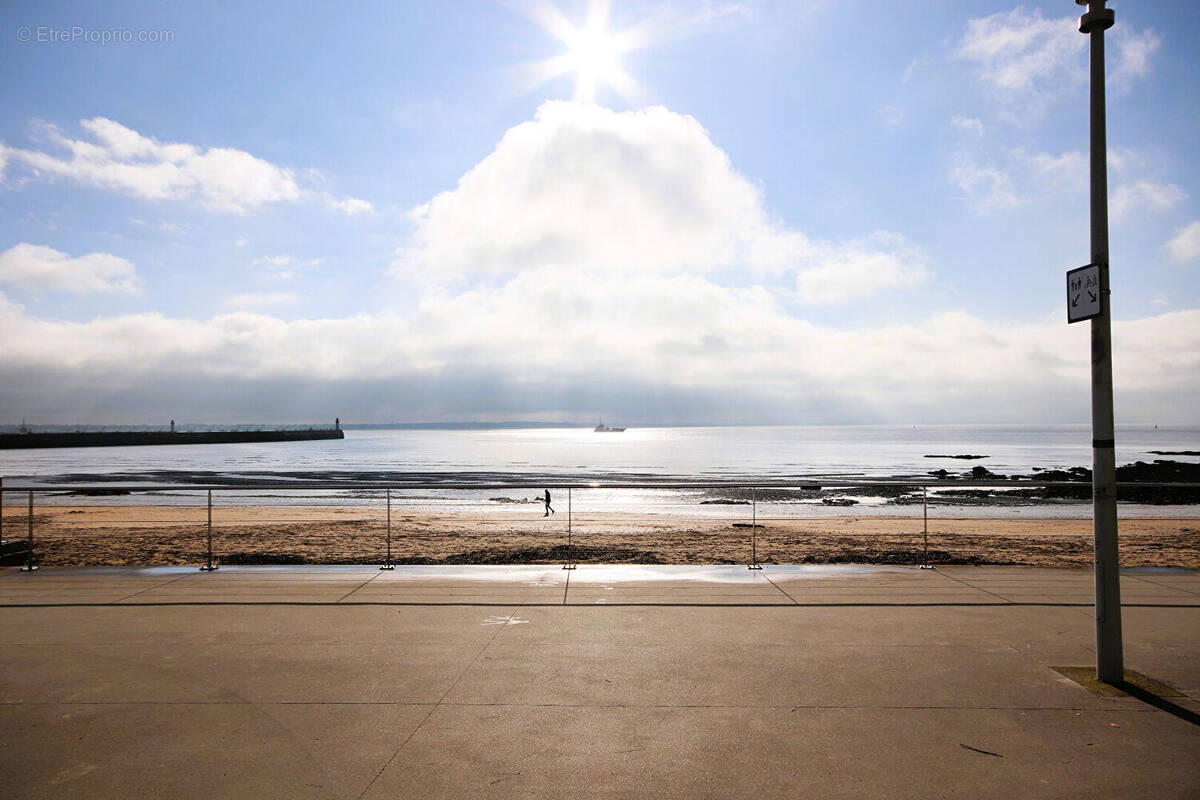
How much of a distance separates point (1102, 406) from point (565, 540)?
1154cm

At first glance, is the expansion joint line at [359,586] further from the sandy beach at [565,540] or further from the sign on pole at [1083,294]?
the sign on pole at [1083,294]

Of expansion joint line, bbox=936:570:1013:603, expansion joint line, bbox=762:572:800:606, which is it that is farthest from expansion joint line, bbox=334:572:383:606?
expansion joint line, bbox=936:570:1013:603

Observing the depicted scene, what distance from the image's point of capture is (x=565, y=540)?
15391mm

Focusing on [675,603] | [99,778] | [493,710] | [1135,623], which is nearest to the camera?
[99,778]

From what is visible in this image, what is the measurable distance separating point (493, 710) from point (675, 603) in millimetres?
3126

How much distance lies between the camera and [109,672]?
17.1 feet

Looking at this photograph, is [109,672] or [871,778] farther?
[109,672]

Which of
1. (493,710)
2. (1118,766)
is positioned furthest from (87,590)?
→ (1118,766)

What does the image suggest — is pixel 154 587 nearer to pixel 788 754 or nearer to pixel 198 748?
pixel 198 748

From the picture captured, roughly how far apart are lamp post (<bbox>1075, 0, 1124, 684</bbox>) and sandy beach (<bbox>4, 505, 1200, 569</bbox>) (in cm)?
506

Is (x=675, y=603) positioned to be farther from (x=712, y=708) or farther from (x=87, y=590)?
(x=87, y=590)

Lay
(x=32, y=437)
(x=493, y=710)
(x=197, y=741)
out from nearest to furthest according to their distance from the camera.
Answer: (x=197, y=741) → (x=493, y=710) → (x=32, y=437)

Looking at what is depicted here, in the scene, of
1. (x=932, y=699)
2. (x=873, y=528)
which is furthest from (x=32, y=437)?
(x=932, y=699)

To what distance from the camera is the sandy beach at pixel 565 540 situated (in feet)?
40.9
